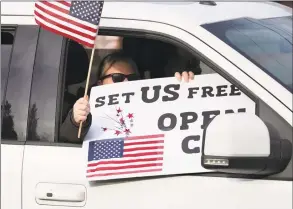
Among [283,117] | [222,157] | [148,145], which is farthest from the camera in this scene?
[148,145]

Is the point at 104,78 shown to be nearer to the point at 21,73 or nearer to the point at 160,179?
the point at 21,73

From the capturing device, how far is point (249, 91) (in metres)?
3.01

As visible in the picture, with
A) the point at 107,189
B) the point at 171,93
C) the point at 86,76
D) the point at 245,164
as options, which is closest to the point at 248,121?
the point at 245,164

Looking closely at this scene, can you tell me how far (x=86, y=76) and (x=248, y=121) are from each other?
107cm

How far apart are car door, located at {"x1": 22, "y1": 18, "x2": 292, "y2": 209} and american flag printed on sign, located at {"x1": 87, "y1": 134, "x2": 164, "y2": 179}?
52mm

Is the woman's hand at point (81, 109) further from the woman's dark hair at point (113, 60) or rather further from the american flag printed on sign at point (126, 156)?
the woman's dark hair at point (113, 60)

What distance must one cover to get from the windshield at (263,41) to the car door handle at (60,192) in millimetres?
972

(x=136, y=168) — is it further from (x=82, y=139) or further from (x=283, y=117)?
(x=283, y=117)

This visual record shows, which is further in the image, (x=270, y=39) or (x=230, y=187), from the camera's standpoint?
(x=270, y=39)

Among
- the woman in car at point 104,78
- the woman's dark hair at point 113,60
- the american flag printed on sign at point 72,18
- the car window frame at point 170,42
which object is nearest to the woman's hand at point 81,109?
the woman in car at point 104,78

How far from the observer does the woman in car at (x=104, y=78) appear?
318 centimetres

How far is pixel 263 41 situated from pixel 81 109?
92cm

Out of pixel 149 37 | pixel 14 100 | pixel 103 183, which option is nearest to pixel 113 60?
pixel 149 37

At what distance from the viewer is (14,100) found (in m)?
3.38
